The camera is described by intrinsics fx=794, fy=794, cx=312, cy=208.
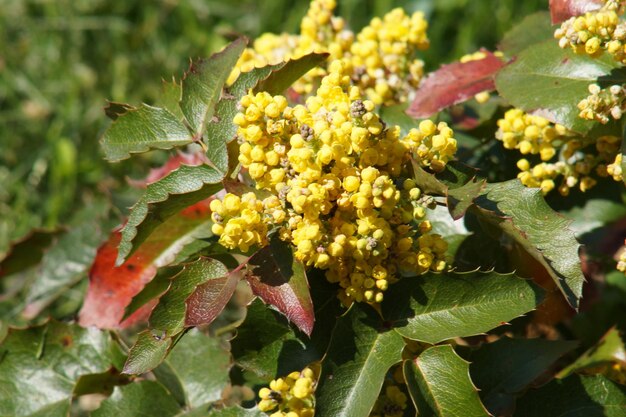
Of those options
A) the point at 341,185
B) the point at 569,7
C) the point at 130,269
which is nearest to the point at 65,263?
the point at 130,269

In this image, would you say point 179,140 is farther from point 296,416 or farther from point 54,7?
point 54,7

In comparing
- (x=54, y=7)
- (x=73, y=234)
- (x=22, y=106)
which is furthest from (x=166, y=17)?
(x=73, y=234)

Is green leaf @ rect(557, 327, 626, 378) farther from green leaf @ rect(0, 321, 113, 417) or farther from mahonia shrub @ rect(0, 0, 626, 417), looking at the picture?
green leaf @ rect(0, 321, 113, 417)

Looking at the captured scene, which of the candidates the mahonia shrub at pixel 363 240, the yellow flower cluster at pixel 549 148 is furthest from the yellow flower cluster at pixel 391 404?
the yellow flower cluster at pixel 549 148

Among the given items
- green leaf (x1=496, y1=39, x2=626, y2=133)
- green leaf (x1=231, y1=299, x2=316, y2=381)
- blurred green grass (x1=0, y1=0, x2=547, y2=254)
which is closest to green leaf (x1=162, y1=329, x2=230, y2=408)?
green leaf (x1=231, y1=299, x2=316, y2=381)

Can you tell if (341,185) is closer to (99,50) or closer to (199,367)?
(199,367)

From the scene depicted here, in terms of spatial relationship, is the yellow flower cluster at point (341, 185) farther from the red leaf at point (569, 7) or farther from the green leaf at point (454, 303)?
the red leaf at point (569, 7)

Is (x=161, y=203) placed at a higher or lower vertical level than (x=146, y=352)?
higher
